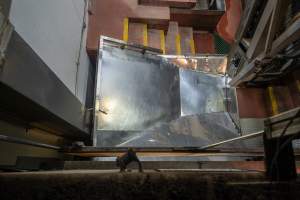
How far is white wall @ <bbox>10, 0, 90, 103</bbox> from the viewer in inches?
45.5

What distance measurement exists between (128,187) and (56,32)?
58.3 inches

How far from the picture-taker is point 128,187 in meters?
0.54

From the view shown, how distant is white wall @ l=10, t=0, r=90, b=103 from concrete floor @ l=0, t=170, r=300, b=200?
2.62 ft

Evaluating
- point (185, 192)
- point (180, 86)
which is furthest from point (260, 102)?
point (185, 192)

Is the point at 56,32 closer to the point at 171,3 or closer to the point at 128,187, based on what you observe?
the point at 128,187

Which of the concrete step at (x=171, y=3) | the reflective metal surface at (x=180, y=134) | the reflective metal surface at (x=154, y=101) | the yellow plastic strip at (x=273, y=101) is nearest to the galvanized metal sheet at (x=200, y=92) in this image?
the reflective metal surface at (x=154, y=101)

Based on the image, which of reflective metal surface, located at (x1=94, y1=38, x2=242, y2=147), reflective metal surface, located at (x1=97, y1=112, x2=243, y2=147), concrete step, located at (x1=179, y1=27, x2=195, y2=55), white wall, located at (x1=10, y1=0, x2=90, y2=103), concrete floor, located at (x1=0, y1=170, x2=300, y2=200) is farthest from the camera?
concrete step, located at (x1=179, y1=27, x2=195, y2=55)

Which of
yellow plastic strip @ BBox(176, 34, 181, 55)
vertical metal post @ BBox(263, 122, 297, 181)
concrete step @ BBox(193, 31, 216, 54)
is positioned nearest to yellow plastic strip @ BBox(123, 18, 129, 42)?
yellow plastic strip @ BBox(176, 34, 181, 55)

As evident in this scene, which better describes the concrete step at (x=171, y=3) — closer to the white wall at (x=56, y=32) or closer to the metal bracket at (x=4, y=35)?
the white wall at (x=56, y=32)

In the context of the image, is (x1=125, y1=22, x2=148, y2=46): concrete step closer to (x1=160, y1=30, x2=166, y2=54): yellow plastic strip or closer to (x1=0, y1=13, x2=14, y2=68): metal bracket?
(x1=160, y1=30, x2=166, y2=54): yellow plastic strip

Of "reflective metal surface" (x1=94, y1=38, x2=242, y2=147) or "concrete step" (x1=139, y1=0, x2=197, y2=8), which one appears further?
"concrete step" (x1=139, y1=0, x2=197, y2=8)

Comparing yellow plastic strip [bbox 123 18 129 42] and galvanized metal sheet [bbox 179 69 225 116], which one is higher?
yellow plastic strip [bbox 123 18 129 42]

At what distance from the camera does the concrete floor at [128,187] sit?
531mm

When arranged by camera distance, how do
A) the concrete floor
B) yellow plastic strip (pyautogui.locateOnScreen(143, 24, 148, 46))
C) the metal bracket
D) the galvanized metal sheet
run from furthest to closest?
yellow plastic strip (pyautogui.locateOnScreen(143, 24, 148, 46)), the galvanized metal sheet, the metal bracket, the concrete floor
